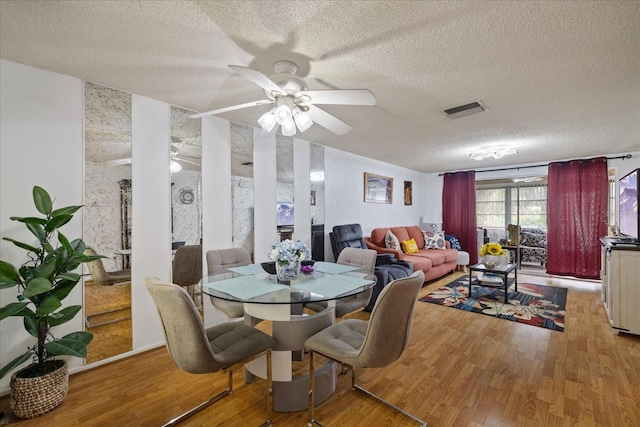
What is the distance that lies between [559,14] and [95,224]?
11.2ft

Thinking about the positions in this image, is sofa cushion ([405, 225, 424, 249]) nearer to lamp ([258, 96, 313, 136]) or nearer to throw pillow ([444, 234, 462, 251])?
throw pillow ([444, 234, 462, 251])

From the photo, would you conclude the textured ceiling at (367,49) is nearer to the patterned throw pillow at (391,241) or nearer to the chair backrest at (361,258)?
the chair backrest at (361,258)

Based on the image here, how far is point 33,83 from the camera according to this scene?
6.88 feet

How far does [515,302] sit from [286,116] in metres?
4.02

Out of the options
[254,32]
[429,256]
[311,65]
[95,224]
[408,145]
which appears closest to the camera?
[254,32]

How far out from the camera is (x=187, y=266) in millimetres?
2861

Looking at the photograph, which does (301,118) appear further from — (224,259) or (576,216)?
(576,216)

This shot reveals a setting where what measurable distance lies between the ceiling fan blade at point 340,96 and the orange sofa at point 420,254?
307 centimetres

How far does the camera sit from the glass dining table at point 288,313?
1664 mm

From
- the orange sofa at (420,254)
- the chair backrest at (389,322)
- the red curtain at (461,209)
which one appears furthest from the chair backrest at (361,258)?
the red curtain at (461,209)

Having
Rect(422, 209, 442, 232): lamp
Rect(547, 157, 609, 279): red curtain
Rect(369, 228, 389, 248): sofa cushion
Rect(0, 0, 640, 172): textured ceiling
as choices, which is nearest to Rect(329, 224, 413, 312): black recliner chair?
Rect(369, 228, 389, 248): sofa cushion

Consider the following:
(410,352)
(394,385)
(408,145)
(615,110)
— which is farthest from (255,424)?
(615,110)

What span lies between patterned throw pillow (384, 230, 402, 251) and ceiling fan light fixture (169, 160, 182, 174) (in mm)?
3474

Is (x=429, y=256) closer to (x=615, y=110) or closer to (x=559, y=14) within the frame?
(x=615, y=110)
